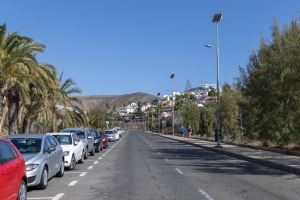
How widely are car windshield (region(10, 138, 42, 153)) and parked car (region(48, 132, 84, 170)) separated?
373cm

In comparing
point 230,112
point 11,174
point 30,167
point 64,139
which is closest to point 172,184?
point 30,167

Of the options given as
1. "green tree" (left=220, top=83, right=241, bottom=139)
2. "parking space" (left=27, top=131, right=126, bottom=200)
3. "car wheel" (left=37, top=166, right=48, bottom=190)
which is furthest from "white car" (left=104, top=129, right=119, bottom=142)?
"car wheel" (left=37, top=166, right=48, bottom=190)

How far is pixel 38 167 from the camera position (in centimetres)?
1092

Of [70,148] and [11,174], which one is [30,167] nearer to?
[11,174]

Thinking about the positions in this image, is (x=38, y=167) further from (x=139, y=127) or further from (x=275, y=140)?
(x=139, y=127)

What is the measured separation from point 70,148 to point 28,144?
14.2ft

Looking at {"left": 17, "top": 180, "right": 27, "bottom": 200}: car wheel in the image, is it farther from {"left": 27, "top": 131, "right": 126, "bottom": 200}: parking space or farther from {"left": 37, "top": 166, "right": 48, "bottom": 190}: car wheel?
{"left": 37, "top": 166, "right": 48, "bottom": 190}: car wheel

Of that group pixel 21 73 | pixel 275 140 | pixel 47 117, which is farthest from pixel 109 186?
pixel 47 117

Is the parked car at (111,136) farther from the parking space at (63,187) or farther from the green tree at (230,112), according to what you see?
the parking space at (63,187)

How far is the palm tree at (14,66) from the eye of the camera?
21.1m

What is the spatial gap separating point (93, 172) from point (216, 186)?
219 inches

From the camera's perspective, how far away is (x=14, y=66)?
21266 millimetres

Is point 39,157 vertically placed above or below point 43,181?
above

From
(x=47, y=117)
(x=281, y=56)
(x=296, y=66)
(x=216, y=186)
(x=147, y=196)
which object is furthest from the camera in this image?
(x=47, y=117)
